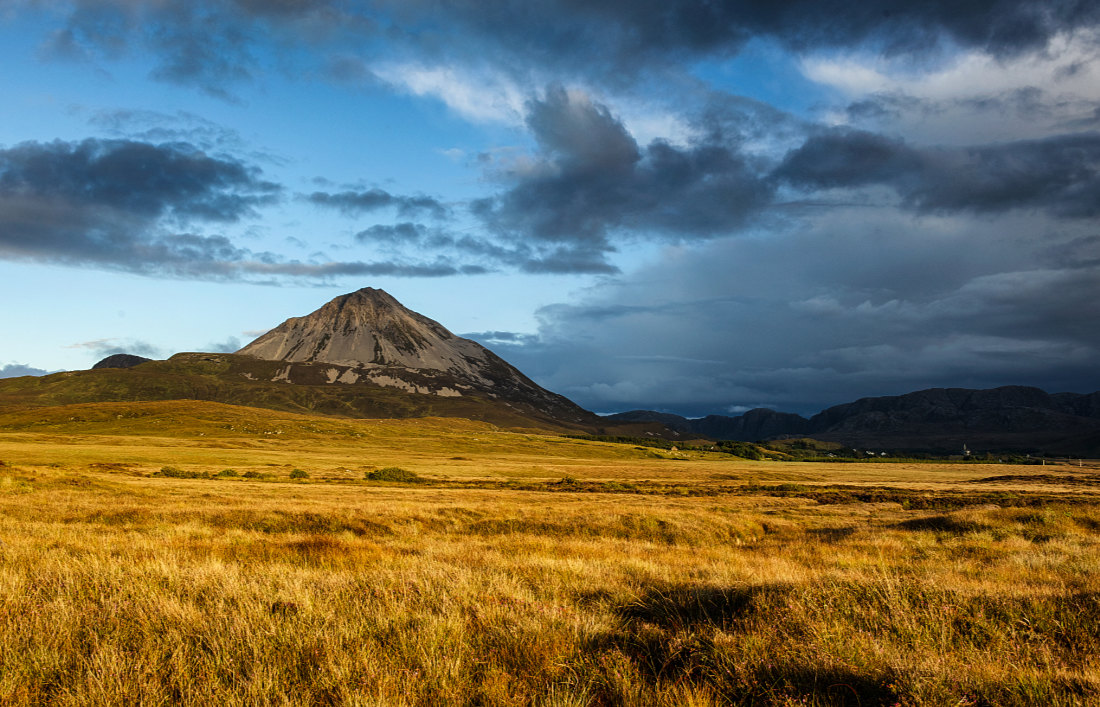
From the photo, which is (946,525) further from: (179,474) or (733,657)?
(179,474)

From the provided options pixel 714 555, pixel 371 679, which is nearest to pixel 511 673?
pixel 371 679

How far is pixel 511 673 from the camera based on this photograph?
17.1 feet

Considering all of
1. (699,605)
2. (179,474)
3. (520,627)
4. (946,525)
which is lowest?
(179,474)

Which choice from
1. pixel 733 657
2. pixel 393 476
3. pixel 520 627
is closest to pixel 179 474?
pixel 393 476

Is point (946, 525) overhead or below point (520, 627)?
below

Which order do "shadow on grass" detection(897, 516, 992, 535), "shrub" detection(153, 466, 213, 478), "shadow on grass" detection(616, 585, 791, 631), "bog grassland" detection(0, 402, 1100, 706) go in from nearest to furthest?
"bog grassland" detection(0, 402, 1100, 706)
"shadow on grass" detection(616, 585, 791, 631)
"shadow on grass" detection(897, 516, 992, 535)
"shrub" detection(153, 466, 213, 478)

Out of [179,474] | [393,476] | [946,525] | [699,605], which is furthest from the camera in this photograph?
[393,476]

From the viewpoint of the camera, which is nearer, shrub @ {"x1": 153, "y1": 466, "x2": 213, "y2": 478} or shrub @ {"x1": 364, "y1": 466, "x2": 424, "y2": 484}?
shrub @ {"x1": 153, "y1": 466, "x2": 213, "y2": 478}

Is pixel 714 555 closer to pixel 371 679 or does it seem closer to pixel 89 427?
pixel 371 679

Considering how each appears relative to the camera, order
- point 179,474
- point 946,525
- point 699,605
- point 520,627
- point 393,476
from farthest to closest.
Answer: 1. point 393,476
2. point 179,474
3. point 946,525
4. point 699,605
5. point 520,627

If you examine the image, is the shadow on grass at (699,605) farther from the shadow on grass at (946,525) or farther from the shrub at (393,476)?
the shrub at (393,476)

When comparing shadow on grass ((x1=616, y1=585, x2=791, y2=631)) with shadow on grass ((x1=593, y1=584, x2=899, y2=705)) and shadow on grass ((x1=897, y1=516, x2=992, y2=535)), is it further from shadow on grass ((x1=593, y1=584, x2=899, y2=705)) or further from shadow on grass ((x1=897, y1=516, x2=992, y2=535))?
shadow on grass ((x1=897, y1=516, x2=992, y2=535))

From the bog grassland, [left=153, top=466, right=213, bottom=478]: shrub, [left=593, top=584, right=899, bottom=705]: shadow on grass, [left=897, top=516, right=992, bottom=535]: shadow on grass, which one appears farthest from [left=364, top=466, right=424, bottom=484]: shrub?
[left=593, top=584, right=899, bottom=705]: shadow on grass

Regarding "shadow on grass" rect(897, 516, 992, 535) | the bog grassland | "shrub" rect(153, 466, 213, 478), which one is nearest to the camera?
the bog grassland
